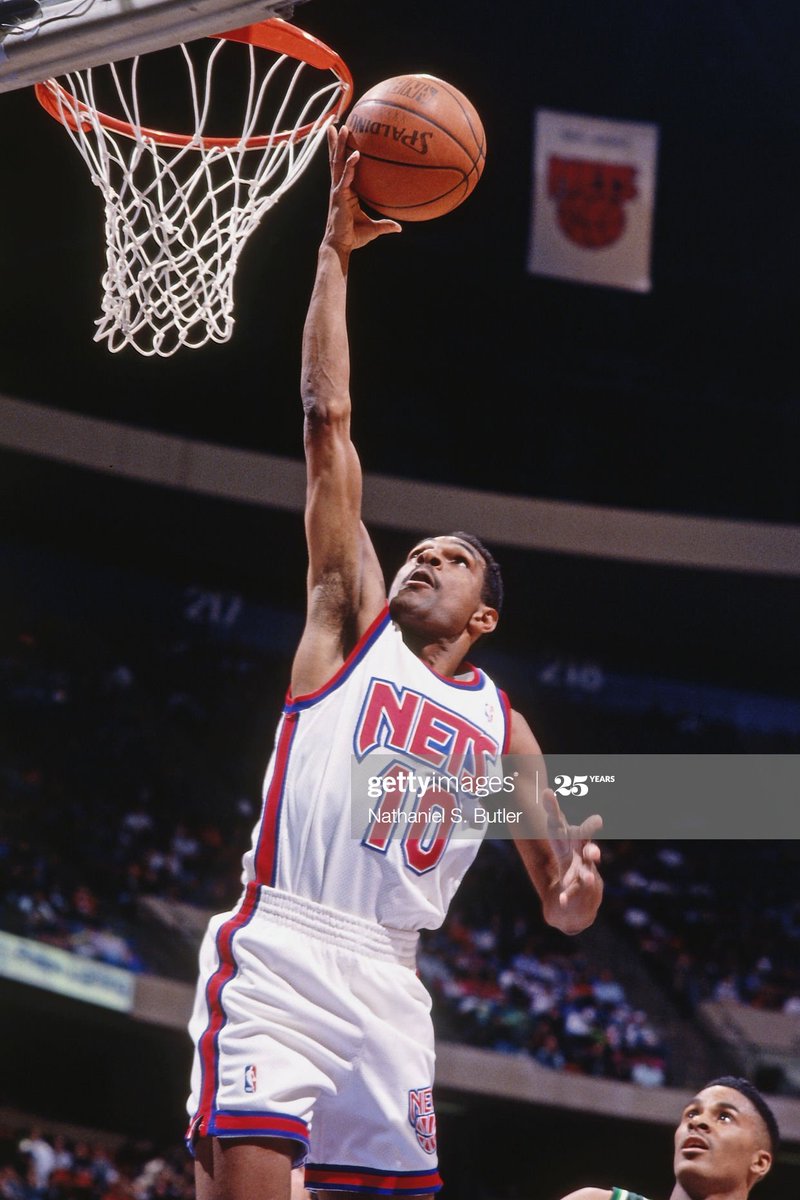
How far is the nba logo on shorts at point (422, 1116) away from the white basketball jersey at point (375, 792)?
0.34 m

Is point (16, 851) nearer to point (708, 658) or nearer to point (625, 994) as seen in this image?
point (625, 994)

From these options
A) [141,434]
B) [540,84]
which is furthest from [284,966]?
[540,84]

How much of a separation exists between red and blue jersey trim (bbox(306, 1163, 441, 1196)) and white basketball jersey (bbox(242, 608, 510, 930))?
494mm

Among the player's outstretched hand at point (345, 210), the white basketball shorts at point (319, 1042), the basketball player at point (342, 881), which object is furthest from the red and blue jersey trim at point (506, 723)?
the player's outstretched hand at point (345, 210)

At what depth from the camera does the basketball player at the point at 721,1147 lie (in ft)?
11.2

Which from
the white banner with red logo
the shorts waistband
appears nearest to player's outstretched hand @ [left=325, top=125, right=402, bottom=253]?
the shorts waistband

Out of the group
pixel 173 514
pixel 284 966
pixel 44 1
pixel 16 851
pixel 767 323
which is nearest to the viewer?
pixel 284 966

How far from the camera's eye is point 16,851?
10.4 m

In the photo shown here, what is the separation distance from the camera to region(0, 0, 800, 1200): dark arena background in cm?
1005

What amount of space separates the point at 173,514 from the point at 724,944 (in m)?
6.06

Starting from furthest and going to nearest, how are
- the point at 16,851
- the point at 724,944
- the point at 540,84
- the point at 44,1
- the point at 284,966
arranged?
1. the point at 540,84
2. the point at 724,944
3. the point at 16,851
4. the point at 44,1
5. the point at 284,966

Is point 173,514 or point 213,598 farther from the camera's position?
point 213,598

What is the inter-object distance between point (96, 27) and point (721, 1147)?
3.09 m

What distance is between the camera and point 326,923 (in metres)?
2.78
